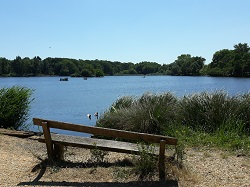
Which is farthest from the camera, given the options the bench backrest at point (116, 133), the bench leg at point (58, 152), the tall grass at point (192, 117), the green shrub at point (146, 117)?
the green shrub at point (146, 117)

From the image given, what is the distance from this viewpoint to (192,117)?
9.41m

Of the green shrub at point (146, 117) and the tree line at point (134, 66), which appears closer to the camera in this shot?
the green shrub at point (146, 117)

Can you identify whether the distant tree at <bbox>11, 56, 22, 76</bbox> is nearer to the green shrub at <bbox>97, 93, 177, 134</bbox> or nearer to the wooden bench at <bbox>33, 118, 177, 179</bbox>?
the green shrub at <bbox>97, 93, 177, 134</bbox>

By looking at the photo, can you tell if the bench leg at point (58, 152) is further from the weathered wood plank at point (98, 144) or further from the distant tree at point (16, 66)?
the distant tree at point (16, 66)

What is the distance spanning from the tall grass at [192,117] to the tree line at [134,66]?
264 ft

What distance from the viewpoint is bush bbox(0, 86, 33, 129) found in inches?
417

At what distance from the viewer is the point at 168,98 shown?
1047 cm

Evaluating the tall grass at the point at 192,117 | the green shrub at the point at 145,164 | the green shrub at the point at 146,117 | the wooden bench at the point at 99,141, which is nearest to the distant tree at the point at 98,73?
the green shrub at the point at 146,117

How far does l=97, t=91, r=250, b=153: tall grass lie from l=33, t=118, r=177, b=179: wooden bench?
9.21 ft

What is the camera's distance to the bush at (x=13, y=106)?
10.6 m

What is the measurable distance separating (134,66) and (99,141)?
16035cm

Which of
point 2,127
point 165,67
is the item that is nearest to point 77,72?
point 165,67

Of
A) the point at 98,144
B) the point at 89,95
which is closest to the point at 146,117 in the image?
the point at 98,144

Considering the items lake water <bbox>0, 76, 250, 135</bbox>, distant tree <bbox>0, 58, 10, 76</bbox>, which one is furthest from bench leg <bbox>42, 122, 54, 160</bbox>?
distant tree <bbox>0, 58, 10, 76</bbox>
